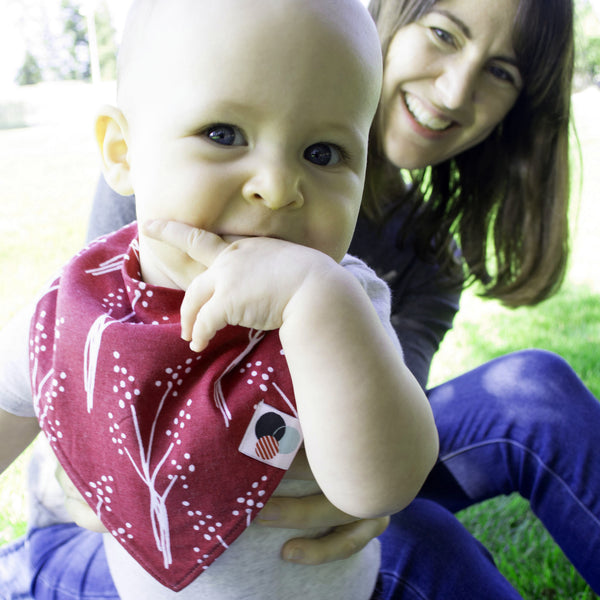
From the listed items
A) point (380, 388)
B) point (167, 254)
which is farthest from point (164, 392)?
point (380, 388)

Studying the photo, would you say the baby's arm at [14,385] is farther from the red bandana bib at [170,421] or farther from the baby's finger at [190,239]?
the baby's finger at [190,239]

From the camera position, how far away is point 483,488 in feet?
5.50

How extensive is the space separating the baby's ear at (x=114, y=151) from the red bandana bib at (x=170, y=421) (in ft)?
0.52

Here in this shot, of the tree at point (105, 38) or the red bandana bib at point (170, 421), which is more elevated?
the red bandana bib at point (170, 421)

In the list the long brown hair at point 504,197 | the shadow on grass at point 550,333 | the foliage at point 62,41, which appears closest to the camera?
the long brown hair at point 504,197

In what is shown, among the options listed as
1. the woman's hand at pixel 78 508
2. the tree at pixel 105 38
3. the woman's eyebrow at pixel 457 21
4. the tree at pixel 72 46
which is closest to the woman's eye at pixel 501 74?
the woman's eyebrow at pixel 457 21

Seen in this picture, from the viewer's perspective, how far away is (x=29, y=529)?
1437 millimetres

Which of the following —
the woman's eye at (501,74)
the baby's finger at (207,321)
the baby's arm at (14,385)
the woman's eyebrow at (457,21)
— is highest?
the woman's eyebrow at (457,21)

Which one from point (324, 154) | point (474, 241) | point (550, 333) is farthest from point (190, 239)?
point (550, 333)

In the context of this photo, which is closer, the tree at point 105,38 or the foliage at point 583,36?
the foliage at point 583,36

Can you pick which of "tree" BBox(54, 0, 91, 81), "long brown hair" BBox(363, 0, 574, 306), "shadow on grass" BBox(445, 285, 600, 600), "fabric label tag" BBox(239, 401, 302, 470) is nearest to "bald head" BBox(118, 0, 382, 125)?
"fabric label tag" BBox(239, 401, 302, 470)

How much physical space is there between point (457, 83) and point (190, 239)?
39.6 inches

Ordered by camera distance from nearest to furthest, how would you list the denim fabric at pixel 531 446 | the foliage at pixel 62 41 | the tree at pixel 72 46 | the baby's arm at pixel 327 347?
the baby's arm at pixel 327 347, the denim fabric at pixel 531 446, the foliage at pixel 62 41, the tree at pixel 72 46

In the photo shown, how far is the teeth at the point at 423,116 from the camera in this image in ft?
5.38
